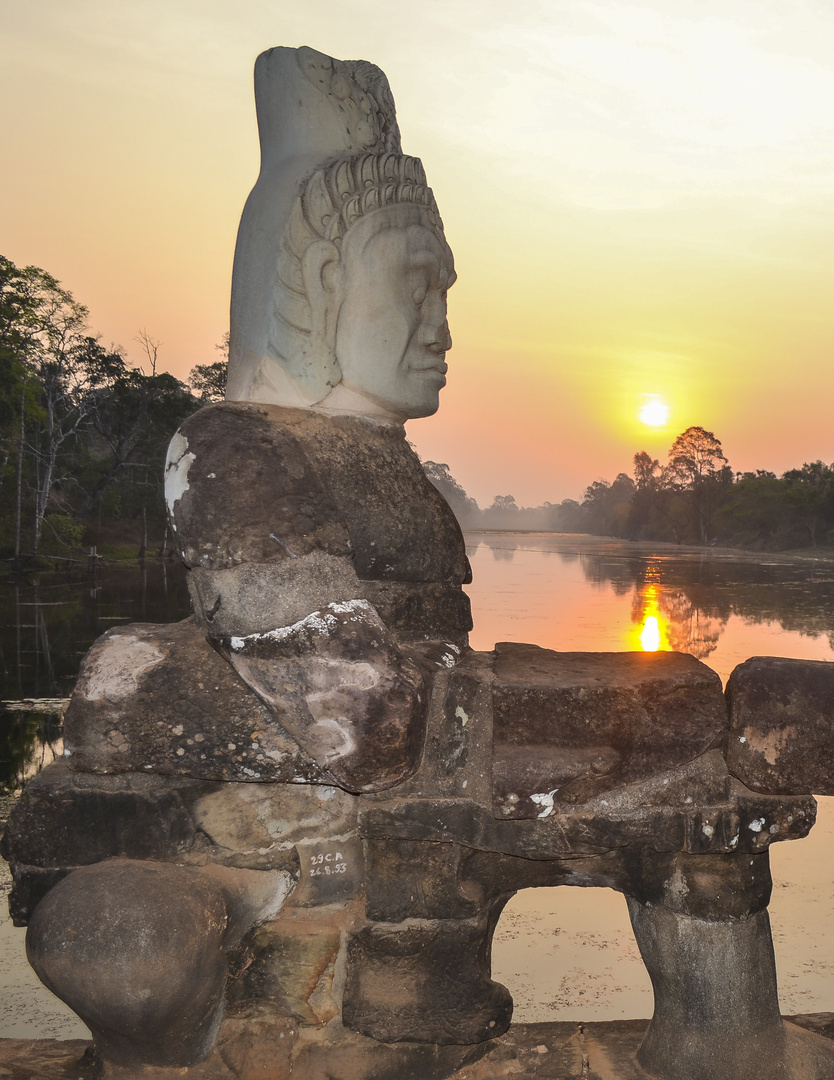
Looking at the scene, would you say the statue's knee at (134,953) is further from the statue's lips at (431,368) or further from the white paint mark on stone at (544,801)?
the statue's lips at (431,368)

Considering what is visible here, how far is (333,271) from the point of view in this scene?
2342mm

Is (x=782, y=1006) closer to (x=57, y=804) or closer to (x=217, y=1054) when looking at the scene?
(x=217, y=1054)

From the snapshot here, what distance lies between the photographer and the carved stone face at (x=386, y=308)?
7.71ft

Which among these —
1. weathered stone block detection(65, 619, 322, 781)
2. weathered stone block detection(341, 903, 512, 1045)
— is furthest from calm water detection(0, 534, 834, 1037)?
weathered stone block detection(65, 619, 322, 781)

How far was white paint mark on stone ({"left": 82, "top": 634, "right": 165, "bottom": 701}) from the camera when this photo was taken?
198 cm

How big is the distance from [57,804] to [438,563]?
3.54 feet

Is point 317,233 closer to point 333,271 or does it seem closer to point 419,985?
point 333,271

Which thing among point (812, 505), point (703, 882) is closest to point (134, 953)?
point (703, 882)

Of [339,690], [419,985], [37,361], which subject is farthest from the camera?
[37,361]

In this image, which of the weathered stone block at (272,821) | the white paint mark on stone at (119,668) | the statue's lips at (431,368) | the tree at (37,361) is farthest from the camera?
the tree at (37,361)

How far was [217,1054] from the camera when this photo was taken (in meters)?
2.01

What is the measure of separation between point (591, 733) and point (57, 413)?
31525mm

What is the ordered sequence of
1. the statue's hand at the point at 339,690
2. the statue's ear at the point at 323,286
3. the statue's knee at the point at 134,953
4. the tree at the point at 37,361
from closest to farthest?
the statue's knee at the point at 134,953 → the statue's hand at the point at 339,690 → the statue's ear at the point at 323,286 → the tree at the point at 37,361

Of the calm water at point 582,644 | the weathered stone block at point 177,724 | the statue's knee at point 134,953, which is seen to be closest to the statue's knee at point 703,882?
the weathered stone block at point 177,724
